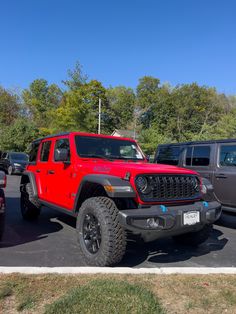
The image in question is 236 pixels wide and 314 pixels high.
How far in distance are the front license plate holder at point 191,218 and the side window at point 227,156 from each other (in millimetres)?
2771

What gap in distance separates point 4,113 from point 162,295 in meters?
53.9

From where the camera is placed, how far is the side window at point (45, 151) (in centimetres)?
629

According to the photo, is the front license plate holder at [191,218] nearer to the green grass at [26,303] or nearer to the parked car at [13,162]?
the green grass at [26,303]

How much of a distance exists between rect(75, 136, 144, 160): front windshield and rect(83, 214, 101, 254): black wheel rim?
1.28 meters

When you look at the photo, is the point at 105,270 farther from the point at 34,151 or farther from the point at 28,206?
the point at 34,151

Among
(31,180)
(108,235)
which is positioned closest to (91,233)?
(108,235)

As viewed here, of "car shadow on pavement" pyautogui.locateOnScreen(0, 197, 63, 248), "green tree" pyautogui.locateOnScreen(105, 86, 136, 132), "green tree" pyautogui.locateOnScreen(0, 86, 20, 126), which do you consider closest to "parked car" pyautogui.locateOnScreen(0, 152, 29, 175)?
"car shadow on pavement" pyautogui.locateOnScreen(0, 197, 63, 248)

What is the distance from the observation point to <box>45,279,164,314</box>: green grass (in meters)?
2.88

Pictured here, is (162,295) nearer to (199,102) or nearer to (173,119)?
(173,119)

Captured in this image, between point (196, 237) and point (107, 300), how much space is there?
253cm

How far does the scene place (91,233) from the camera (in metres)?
4.35

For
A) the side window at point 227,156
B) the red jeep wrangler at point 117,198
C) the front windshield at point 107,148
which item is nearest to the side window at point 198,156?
the side window at point 227,156

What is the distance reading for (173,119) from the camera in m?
56.2

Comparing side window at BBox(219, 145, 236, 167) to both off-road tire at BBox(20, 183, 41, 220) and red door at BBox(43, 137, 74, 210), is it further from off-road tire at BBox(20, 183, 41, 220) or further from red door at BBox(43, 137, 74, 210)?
off-road tire at BBox(20, 183, 41, 220)
